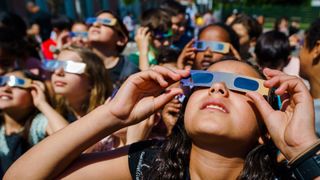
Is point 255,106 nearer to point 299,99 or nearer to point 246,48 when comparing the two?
point 299,99

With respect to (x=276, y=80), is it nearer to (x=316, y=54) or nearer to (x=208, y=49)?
(x=316, y=54)

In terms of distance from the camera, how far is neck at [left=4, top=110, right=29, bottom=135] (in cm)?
314

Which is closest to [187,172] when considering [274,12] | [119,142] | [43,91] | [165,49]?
[119,142]

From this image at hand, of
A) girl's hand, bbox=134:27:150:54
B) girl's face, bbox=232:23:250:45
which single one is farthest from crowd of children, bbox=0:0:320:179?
girl's face, bbox=232:23:250:45

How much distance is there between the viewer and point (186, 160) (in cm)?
196

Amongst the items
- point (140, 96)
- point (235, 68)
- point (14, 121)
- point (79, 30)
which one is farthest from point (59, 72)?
point (79, 30)

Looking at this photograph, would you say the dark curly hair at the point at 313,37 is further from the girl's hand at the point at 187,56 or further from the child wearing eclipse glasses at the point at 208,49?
the girl's hand at the point at 187,56

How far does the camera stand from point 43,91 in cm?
307

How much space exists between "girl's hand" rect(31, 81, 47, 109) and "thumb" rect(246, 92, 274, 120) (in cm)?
177

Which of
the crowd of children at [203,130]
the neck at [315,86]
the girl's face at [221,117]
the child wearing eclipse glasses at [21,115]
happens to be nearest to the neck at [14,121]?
the child wearing eclipse glasses at [21,115]

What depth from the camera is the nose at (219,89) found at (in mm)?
1791

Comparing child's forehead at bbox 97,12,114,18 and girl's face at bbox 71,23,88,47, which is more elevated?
child's forehead at bbox 97,12,114,18

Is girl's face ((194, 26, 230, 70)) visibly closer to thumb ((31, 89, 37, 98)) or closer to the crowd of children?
the crowd of children

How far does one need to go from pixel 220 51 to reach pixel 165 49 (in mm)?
1152
